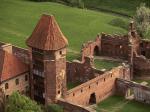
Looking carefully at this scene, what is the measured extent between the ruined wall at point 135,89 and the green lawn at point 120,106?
82 centimetres

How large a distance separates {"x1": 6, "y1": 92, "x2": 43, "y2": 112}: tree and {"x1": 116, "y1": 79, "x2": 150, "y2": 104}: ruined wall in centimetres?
1619

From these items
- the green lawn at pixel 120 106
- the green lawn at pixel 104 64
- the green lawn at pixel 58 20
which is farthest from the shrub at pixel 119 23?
the green lawn at pixel 120 106

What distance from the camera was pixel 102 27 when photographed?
105688 mm

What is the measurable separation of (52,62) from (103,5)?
208ft

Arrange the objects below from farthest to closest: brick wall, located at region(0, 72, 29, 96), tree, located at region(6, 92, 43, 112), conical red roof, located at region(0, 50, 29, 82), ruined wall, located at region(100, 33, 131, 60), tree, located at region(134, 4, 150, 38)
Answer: tree, located at region(134, 4, 150, 38) → ruined wall, located at region(100, 33, 131, 60) → brick wall, located at region(0, 72, 29, 96) → conical red roof, located at region(0, 50, 29, 82) → tree, located at region(6, 92, 43, 112)

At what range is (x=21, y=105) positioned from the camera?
62.5 metres

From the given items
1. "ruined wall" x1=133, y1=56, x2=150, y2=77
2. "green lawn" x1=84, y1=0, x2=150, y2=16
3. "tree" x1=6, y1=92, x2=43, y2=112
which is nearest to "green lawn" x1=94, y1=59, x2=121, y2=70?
"ruined wall" x1=133, y1=56, x2=150, y2=77

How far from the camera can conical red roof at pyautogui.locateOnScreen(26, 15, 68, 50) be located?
213 feet

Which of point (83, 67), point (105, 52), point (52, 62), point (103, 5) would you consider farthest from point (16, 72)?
point (103, 5)

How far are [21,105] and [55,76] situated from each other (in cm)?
604

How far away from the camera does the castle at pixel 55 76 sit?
65188 mm

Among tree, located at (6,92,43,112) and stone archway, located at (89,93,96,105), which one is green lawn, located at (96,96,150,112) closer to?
stone archway, located at (89,93,96,105)

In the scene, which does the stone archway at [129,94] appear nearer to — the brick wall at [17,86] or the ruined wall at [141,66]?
the ruined wall at [141,66]

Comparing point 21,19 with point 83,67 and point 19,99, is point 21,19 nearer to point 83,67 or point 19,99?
point 83,67
